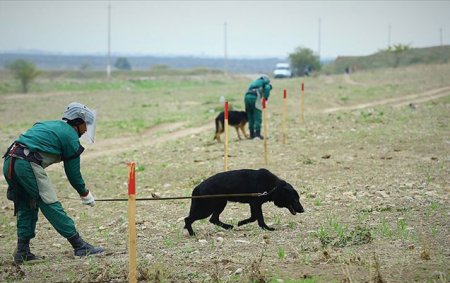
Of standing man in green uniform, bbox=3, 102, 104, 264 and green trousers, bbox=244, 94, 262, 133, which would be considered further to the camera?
green trousers, bbox=244, 94, 262, 133

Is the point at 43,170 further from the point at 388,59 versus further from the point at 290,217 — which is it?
the point at 388,59

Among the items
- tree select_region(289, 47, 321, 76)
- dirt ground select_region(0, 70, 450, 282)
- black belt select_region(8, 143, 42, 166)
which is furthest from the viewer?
tree select_region(289, 47, 321, 76)

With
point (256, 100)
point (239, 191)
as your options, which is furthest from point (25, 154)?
point (256, 100)

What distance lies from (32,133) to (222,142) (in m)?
12.6

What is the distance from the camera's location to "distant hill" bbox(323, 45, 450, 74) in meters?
79.2

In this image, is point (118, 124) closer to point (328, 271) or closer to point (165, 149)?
point (165, 149)

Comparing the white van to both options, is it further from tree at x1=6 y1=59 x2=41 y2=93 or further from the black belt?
the black belt

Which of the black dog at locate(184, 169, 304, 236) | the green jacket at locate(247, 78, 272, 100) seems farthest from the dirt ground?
the green jacket at locate(247, 78, 272, 100)

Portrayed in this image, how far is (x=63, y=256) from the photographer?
349 inches

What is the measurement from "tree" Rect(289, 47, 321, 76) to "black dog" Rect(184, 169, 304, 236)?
8399 centimetres

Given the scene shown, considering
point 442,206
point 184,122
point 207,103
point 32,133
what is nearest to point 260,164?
point 442,206

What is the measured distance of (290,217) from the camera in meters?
10.6

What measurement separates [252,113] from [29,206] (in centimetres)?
1192

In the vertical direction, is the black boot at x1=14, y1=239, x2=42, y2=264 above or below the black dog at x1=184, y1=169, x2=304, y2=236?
below
